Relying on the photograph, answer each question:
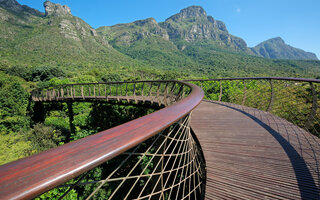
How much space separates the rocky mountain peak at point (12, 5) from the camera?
83562 millimetres

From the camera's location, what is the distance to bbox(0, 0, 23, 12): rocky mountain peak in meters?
83.6

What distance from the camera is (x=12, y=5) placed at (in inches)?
3415

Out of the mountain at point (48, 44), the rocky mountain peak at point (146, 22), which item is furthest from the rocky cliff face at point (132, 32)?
the mountain at point (48, 44)

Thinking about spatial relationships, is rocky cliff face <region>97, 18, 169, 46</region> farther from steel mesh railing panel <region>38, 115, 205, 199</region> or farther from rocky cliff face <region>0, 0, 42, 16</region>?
steel mesh railing panel <region>38, 115, 205, 199</region>

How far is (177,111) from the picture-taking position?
0.92 m

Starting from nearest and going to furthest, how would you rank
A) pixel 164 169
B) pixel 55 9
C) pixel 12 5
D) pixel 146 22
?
pixel 164 169 < pixel 12 5 < pixel 55 9 < pixel 146 22

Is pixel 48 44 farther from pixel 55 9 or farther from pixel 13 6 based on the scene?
pixel 13 6

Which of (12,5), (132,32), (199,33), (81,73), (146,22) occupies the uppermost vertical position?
(146,22)

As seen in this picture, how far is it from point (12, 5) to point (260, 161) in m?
136

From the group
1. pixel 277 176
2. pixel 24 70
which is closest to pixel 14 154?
pixel 277 176

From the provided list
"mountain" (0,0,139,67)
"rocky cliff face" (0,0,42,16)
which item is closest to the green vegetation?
"mountain" (0,0,139,67)

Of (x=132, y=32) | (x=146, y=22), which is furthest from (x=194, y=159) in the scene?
(x=146, y=22)

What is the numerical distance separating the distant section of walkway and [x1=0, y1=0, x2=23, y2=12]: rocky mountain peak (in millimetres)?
128873

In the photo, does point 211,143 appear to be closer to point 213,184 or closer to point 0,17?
point 213,184
